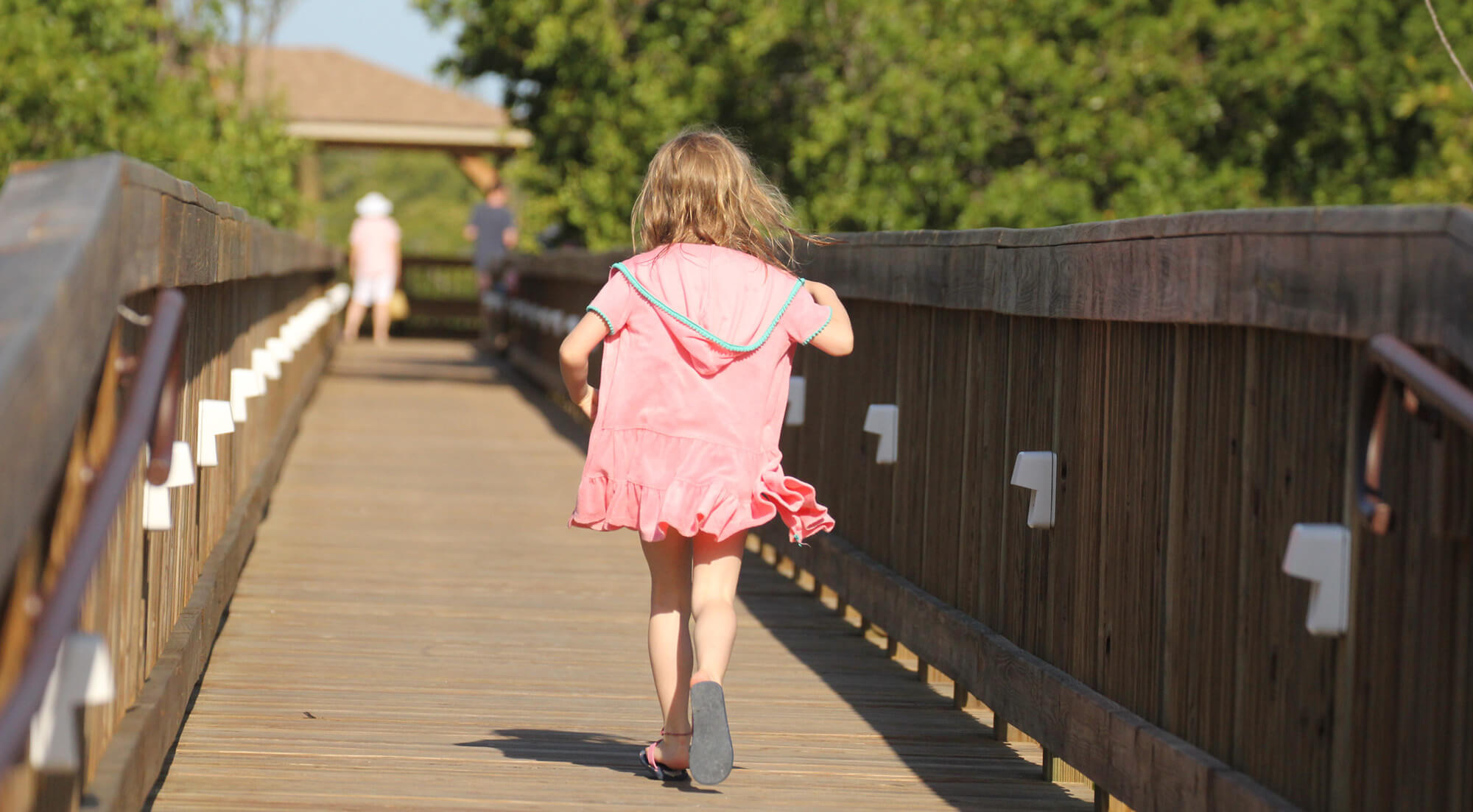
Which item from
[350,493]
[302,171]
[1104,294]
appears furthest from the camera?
[302,171]

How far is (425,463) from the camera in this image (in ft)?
38.3

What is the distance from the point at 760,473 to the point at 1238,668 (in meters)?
1.31

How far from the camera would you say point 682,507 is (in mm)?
4309

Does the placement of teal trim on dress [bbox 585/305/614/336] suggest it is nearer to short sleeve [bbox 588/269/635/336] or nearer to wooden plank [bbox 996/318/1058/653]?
short sleeve [bbox 588/269/635/336]

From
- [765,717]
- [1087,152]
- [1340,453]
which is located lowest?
[765,717]

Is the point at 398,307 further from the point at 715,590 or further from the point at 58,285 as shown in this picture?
the point at 58,285

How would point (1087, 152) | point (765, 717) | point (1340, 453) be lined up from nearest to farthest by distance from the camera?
point (1340, 453) < point (765, 717) < point (1087, 152)

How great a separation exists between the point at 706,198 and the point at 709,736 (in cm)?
122

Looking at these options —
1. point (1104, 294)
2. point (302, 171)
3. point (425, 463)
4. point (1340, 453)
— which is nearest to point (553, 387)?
point (425, 463)

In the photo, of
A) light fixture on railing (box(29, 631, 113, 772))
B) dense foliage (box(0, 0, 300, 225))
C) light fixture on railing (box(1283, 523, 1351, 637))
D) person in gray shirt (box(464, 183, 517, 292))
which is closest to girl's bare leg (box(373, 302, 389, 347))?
person in gray shirt (box(464, 183, 517, 292))

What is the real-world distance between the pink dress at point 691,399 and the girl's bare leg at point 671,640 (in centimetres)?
14

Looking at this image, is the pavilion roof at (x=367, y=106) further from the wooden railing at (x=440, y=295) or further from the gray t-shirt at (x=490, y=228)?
the gray t-shirt at (x=490, y=228)

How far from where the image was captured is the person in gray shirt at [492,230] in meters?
25.3

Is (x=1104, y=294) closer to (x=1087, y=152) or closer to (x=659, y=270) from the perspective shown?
(x=659, y=270)
